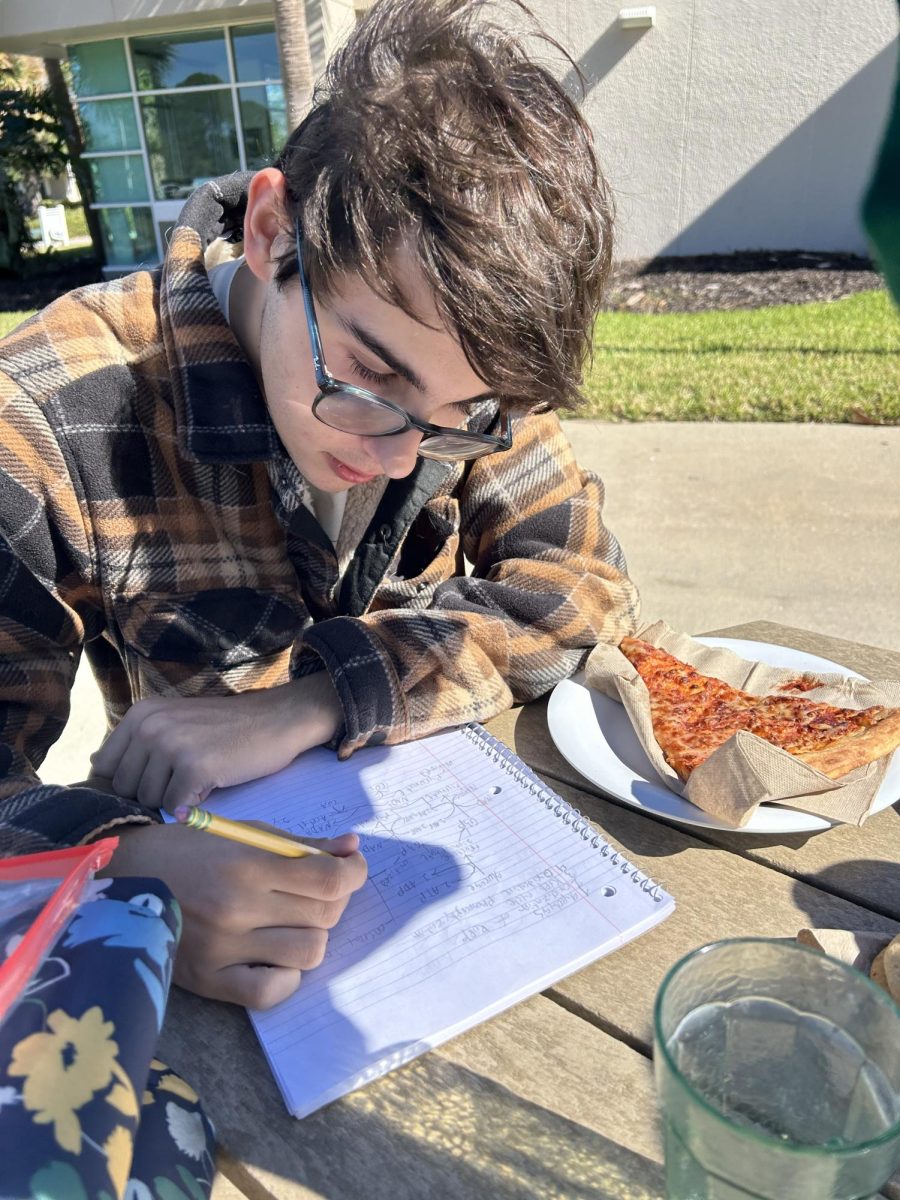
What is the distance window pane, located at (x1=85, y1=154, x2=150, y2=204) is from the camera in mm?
13055

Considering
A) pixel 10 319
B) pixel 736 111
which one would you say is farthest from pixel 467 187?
pixel 736 111

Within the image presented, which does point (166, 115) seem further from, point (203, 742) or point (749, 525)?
point (203, 742)

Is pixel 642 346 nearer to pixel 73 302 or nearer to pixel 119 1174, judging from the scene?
pixel 73 302

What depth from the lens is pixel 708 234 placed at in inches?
456

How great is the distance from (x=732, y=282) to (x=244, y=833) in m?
10.3

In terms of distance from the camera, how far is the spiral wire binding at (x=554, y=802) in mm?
1114

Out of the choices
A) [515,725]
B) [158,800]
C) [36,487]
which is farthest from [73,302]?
[515,725]

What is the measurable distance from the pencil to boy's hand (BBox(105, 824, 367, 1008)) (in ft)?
0.03

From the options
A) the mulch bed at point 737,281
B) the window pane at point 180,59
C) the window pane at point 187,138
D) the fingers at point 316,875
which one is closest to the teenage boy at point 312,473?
the fingers at point 316,875

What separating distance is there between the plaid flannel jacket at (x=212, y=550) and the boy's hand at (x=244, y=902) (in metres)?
0.29

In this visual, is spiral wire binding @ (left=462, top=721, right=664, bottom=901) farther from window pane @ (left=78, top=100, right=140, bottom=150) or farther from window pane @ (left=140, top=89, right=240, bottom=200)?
window pane @ (left=78, top=100, right=140, bottom=150)

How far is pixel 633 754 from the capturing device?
4.53 ft

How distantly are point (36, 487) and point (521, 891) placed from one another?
93 centimetres

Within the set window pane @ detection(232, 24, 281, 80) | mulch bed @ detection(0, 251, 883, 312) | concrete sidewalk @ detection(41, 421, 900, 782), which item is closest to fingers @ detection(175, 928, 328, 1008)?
concrete sidewalk @ detection(41, 421, 900, 782)
